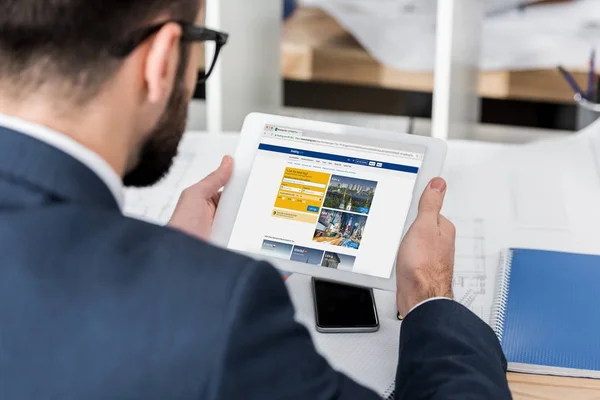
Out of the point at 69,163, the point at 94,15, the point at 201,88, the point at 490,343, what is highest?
the point at 201,88

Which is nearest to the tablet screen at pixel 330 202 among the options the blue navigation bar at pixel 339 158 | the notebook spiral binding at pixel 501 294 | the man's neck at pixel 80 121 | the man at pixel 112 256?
the blue navigation bar at pixel 339 158

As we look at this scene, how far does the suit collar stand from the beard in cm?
14

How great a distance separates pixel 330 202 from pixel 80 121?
0.44 m

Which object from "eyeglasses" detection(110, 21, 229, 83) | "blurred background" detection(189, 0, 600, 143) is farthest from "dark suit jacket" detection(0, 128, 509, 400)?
"blurred background" detection(189, 0, 600, 143)

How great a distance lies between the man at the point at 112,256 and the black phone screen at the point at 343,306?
233 mm

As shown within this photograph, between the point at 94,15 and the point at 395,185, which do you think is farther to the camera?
the point at 395,185

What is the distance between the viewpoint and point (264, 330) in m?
0.66

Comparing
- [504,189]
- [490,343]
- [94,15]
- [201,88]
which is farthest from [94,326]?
[201,88]

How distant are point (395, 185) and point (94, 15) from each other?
50 cm

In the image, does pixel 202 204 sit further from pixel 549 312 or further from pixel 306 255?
pixel 549 312

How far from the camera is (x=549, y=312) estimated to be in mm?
1079

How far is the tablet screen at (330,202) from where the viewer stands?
1.08 m

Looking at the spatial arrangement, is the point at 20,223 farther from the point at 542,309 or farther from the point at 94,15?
the point at 542,309

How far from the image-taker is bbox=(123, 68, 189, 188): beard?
0.83 m
